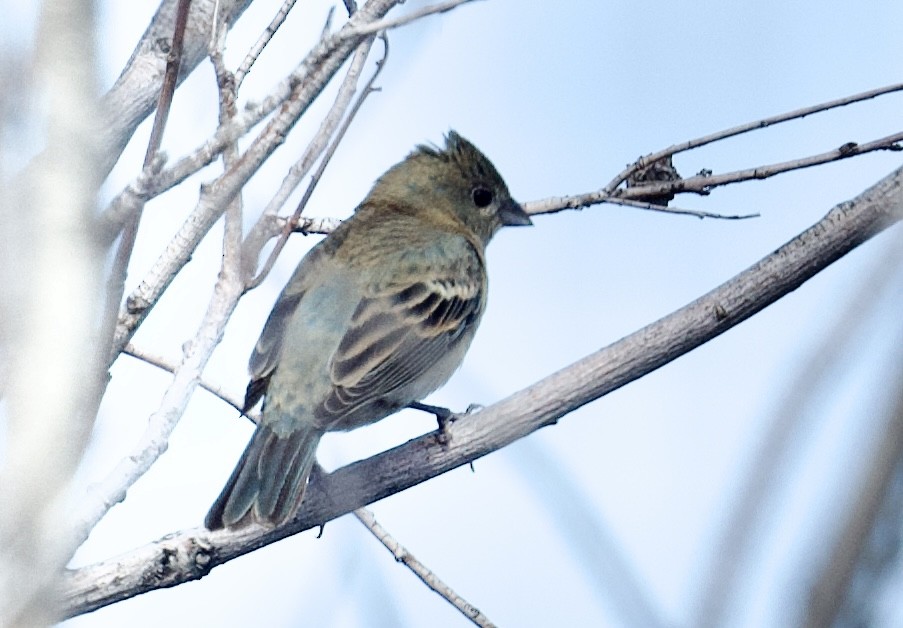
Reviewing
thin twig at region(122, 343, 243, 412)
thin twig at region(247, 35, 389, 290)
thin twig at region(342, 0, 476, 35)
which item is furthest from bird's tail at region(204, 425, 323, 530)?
thin twig at region(342, 0, 476, 35)

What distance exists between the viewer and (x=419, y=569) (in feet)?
14.6

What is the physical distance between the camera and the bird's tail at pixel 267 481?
15.1 ft

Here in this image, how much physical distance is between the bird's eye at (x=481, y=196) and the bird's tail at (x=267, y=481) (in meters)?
2.45

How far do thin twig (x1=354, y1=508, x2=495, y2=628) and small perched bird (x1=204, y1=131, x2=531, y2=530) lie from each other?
316mm

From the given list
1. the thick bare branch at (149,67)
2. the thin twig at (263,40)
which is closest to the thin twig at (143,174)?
the thin twig at (263,40)

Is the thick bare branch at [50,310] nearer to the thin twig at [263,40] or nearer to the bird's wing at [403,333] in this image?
the thin twig at [263,40]

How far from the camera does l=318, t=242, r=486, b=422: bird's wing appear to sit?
5480 mm

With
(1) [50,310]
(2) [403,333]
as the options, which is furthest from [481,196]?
(1) [50,310]

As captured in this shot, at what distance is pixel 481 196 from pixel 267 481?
119 inches

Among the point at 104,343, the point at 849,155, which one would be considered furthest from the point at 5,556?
the point at 849,155

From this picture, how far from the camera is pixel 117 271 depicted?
127 inches

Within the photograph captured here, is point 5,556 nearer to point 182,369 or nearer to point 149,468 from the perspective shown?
point 149,468

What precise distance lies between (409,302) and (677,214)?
164 centimetres

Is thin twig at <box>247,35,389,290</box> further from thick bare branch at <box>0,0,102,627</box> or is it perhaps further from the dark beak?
the dark beak
